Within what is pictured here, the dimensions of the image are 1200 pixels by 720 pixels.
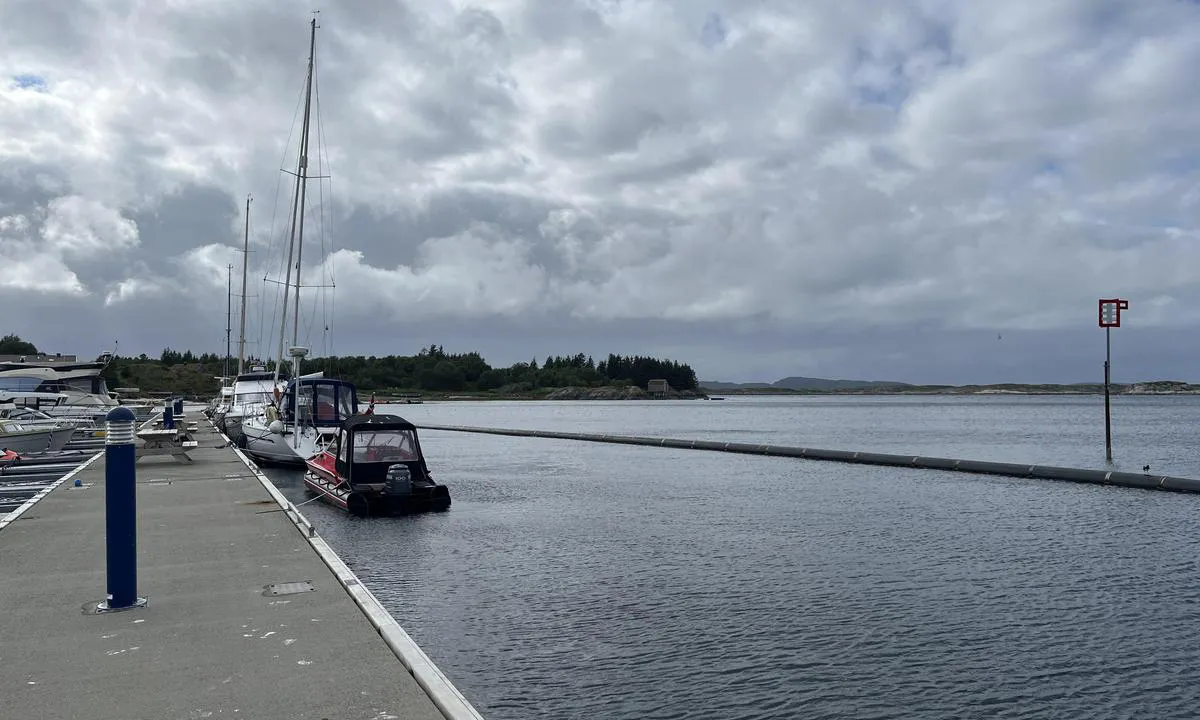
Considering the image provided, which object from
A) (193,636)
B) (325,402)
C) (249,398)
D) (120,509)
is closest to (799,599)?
(193,636)

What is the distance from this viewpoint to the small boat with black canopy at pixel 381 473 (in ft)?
78.8

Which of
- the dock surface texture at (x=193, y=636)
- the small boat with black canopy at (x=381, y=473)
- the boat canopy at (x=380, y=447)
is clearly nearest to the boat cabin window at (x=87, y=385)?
the small boat with black canopy at (x=381, y=473)

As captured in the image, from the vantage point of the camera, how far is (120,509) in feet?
33.5

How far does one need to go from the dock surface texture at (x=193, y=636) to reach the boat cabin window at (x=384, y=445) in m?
9.27

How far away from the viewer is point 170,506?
760 inches

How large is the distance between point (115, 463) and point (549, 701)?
5.18m

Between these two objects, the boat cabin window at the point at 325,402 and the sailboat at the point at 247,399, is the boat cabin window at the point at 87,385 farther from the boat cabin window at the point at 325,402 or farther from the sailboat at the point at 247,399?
the boat cabin window at the point at 325,402

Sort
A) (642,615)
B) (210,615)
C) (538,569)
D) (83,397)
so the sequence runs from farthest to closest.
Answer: (83,397) < (538,569) < (642,615) < (210,615)

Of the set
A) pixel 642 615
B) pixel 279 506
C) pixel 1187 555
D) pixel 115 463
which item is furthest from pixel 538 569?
pixel 1187 555

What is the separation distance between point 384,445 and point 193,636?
1654 centimetres

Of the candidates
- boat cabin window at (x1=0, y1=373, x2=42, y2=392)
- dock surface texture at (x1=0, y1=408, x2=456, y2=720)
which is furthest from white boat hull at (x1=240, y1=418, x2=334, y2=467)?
boat cabin window at (x1=0, y1=373, x2=42, y2=392)

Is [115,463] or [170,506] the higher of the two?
[115,463]

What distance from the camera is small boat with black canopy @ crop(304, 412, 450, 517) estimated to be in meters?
24.0

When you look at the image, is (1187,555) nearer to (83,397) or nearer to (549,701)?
→ (549,701)
